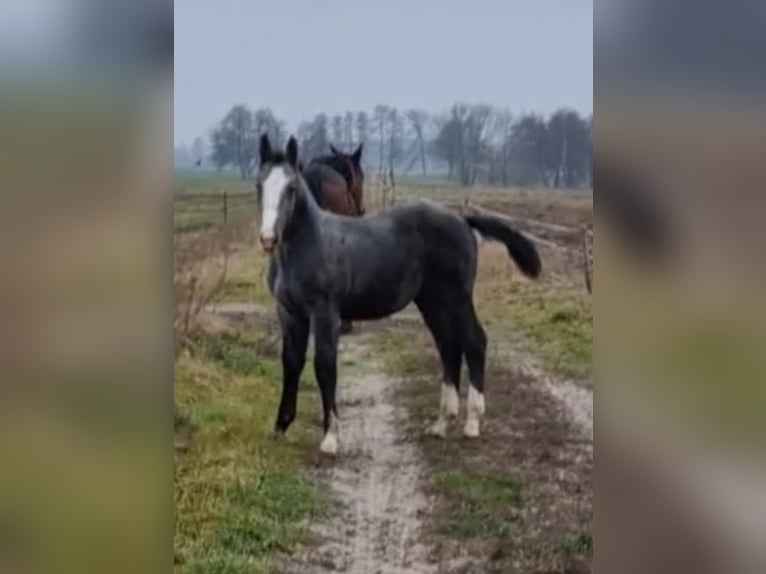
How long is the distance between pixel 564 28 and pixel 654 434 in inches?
28.2

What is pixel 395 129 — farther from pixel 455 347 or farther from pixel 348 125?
pixel 455 347

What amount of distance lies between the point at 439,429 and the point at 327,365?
23cm

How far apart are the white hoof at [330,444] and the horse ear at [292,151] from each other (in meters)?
0.49

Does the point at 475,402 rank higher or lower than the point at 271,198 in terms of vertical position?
lower

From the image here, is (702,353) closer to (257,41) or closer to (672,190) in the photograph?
(672,190)

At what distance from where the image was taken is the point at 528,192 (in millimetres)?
1965

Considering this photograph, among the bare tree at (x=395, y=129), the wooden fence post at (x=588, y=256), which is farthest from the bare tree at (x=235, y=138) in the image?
the wooden fence post at (x=588, y=256)

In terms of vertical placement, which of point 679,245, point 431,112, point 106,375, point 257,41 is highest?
point 257,41

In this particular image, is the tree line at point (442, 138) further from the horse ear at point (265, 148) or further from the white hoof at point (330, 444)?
the white hoof at point (330, 444)

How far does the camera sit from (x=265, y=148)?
1.95 m

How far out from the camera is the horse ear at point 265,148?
1.94 m

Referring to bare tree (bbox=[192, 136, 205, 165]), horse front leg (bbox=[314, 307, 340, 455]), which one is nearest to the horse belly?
horse front leg (bbox=[314, 307, 340, 455])

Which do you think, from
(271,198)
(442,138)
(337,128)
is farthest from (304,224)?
(442,138)

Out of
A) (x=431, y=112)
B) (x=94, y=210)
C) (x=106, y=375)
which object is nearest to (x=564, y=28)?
(x=431, y=112)
